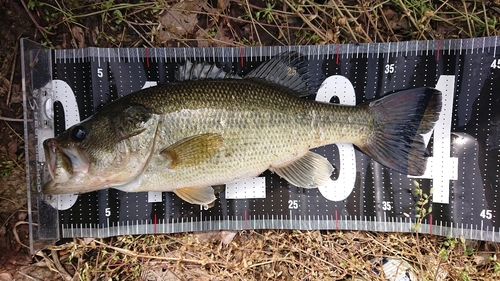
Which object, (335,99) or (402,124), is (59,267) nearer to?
(335,99)

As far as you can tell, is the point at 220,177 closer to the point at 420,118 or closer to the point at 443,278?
the point at 420,118

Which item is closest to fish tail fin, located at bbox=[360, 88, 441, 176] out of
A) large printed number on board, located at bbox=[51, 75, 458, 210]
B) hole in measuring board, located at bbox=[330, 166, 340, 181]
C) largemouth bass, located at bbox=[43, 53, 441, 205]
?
largemouth bass, located at bbox=[43, 53, 441, 205]

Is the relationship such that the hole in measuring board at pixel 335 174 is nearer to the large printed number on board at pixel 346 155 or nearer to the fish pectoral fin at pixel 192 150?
the large printed number on board at pixel 346 155

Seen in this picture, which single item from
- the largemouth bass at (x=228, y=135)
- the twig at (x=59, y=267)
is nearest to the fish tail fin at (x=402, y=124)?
the largemouth bass at (x=228, y=135)

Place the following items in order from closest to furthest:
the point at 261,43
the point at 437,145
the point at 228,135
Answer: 1. the point at 228,135
2. the point at 437,145
3. the point at 261,43

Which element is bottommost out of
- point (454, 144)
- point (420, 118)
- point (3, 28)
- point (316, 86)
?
point (454, 144)

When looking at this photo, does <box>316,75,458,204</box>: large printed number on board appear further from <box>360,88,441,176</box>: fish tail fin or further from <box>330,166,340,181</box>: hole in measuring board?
<box>360,88,441,176</box>: fish tail fin

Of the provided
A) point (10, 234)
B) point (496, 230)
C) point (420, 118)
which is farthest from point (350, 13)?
point (10, 234)

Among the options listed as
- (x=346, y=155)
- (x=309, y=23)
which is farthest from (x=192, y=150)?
(x=309, y=23)
